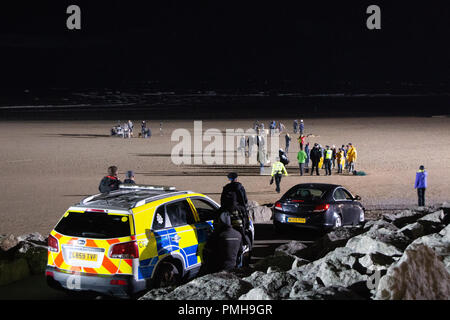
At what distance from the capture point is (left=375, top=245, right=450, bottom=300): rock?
5484 millimetres

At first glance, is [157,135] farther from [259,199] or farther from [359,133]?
Answer: [259,199]

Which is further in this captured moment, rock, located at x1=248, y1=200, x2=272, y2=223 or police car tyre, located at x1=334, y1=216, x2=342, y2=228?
rock, located at x1=248, y1=200, x2=272, y2=223

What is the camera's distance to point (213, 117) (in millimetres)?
60750

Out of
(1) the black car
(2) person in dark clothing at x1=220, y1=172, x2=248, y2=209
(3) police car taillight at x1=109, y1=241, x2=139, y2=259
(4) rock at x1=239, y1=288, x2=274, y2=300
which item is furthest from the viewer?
(1) the black car

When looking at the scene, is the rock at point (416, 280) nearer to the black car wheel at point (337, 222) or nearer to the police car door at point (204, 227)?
the police car door at point (204, 227)

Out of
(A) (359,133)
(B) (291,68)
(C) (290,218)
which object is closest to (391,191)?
(C) (290,218)

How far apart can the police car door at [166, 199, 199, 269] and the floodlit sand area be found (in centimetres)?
633

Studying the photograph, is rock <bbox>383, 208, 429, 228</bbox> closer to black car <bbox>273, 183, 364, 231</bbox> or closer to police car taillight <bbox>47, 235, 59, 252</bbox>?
black car <bbox>273, 183, 364, 231</bbox>

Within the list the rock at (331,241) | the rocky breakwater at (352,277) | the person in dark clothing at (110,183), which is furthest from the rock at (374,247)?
the person in dark clothing at (110,183)

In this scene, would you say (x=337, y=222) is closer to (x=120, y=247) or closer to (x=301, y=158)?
(x=120, y=247)

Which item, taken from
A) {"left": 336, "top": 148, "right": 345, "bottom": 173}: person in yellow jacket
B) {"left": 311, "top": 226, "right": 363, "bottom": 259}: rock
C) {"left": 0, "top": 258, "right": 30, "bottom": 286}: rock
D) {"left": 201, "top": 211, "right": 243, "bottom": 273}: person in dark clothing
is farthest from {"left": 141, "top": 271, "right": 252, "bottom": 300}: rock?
{"left": 336, "top": 148, "right": 345, "bottom": 173}: person in yellow jacket

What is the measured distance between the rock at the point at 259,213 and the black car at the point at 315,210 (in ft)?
5.16

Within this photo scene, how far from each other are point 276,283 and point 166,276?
5.86ft

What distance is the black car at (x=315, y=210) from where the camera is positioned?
12.8m
